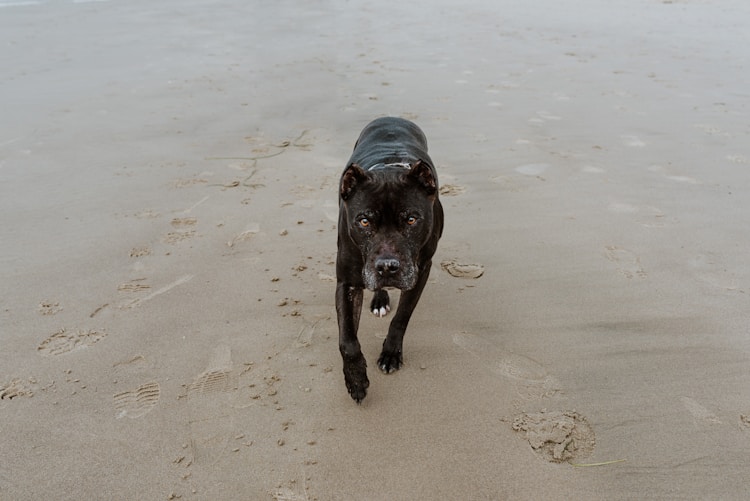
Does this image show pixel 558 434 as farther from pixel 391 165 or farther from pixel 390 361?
pixel 391 165

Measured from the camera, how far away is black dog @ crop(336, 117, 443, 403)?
10.7 ft

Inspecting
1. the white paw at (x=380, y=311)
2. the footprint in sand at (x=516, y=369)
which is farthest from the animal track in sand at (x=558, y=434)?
the white paw at (x=380, y=311)

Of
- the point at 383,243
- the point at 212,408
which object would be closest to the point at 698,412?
the point at 383,243

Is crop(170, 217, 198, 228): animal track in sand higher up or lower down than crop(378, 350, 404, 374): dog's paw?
lower down

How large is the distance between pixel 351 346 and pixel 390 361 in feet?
1.28

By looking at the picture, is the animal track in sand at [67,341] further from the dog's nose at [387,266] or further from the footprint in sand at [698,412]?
the footprint in sand at [698,412]

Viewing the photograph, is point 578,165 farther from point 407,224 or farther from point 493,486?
point 493,486

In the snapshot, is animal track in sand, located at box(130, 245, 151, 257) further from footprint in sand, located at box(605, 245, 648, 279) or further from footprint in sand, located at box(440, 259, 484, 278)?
footprint in sand, located at box(605, 245, 648, 279)

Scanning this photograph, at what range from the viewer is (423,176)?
349 cm

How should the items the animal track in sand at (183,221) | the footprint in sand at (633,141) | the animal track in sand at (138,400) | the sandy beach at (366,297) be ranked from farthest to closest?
the footprint in sand at (633,141) < the animal track in sand at (183,221) < the animal track in sand at (138,400) < the sandy beach at (366,297)

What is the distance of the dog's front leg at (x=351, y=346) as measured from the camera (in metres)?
3.35

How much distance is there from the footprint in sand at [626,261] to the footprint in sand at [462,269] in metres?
1.19

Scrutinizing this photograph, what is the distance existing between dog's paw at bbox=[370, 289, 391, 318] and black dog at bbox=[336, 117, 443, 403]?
0.50 meters

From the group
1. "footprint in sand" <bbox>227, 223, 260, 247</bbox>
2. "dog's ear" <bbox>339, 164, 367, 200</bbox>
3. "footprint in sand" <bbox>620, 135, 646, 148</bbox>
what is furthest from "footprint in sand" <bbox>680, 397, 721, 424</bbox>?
"footprint in sand" <bbox>620, 135, 646, 148</bbox>
